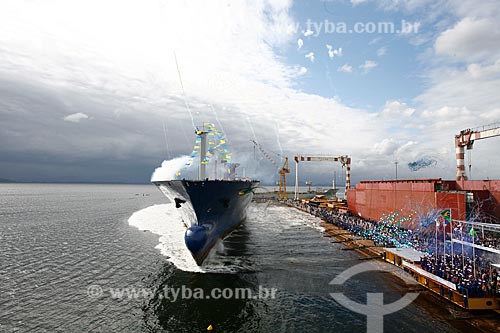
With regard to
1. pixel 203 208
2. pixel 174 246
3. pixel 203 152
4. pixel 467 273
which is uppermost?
pixel 203 152

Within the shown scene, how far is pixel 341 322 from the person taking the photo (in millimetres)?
13500

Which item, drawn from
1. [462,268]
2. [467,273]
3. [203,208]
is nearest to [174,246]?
[203,208]

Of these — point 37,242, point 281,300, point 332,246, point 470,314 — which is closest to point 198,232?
point 281,300

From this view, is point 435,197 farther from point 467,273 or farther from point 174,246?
point 174,246

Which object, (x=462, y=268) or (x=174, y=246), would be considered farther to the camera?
(x=174, y=246)

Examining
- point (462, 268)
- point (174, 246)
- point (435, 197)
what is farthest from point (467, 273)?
point (174, 246)

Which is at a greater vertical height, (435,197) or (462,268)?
(435,197)

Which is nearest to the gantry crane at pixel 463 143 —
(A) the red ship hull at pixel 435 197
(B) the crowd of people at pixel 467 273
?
(A) the red ship hull at pixel 435 197

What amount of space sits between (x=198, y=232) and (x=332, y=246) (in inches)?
610

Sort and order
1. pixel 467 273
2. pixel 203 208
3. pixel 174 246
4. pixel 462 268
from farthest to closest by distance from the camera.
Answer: pixel 174 246
pixel 203 208
pixel 462 268
pixel 467 273

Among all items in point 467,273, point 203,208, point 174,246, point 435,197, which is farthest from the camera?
point 174,246

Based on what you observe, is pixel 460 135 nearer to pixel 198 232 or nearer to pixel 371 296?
pixel 371 296

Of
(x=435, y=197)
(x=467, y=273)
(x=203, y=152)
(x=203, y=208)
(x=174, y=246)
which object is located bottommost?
(x=174, y=246)

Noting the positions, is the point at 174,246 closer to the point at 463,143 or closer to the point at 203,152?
the point at 203,152
